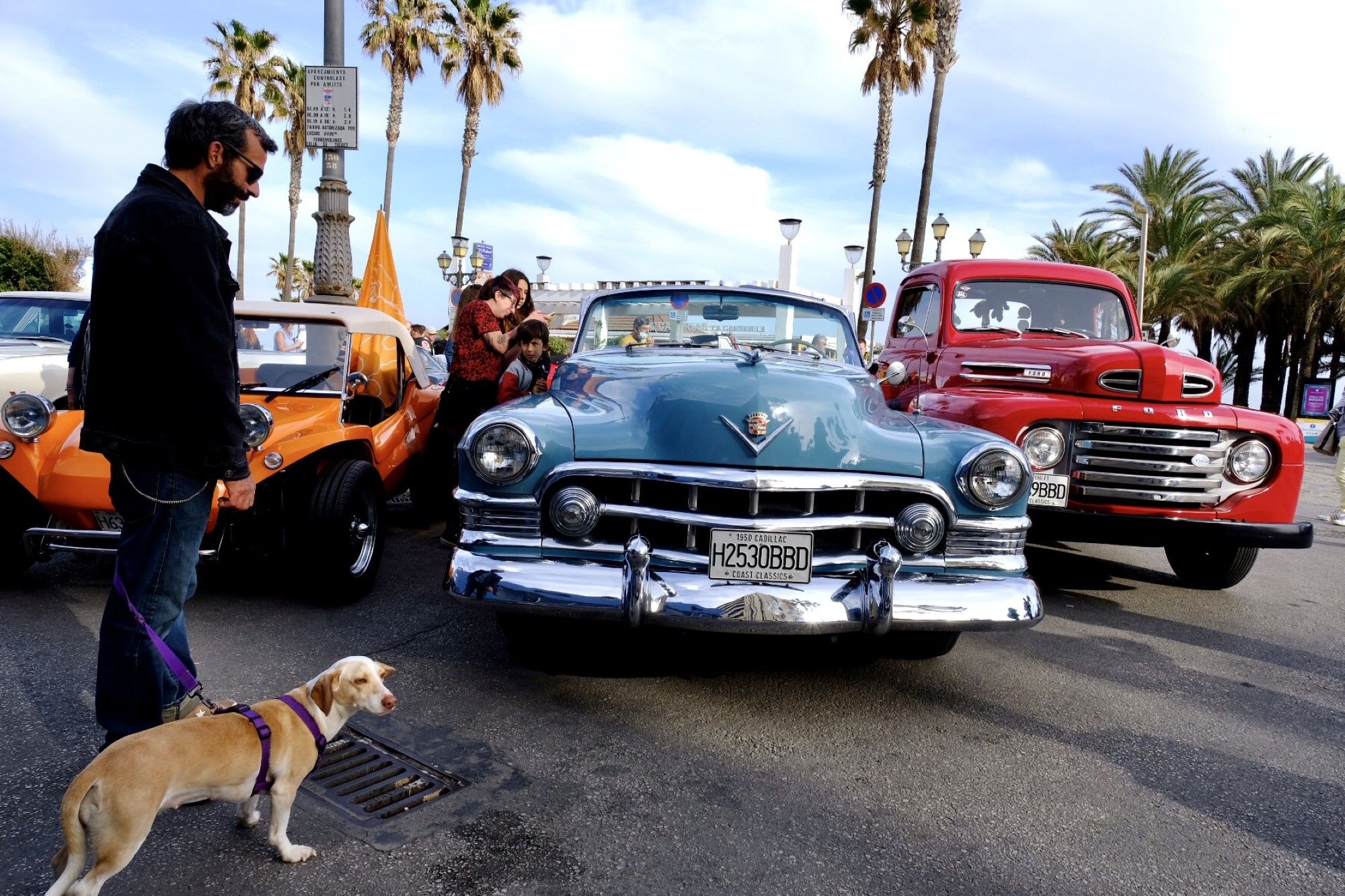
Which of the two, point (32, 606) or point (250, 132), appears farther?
point (32, 606)

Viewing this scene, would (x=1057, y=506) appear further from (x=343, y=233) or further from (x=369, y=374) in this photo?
(x=343, y=233)

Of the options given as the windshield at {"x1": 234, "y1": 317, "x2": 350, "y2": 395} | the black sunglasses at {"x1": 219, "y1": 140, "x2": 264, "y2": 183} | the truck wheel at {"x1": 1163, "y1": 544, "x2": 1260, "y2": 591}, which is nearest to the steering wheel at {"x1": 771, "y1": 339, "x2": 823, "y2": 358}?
the windshield at {"x1": 234, "y1": 317, "x2": 350, "y2": 395}

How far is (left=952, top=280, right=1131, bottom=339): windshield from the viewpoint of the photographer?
6.39 metres

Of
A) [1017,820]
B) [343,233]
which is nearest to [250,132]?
[1017,820]

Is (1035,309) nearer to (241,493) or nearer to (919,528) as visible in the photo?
(919,528)

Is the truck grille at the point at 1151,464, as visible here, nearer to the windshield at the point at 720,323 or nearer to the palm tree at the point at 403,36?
the windshield at the point at 720,323

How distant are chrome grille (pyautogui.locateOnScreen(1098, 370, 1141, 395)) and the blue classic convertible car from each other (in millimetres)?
2040

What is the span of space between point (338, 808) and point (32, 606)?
254cm

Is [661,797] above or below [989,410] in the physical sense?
below

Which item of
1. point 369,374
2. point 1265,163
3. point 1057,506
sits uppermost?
point 1265,163

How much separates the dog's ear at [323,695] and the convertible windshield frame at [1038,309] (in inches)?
198

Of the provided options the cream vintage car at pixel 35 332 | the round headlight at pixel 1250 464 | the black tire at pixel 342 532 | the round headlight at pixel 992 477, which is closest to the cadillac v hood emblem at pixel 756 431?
the round headlight at pixel 992 477

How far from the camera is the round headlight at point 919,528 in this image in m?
3.28

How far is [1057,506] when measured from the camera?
477cm
